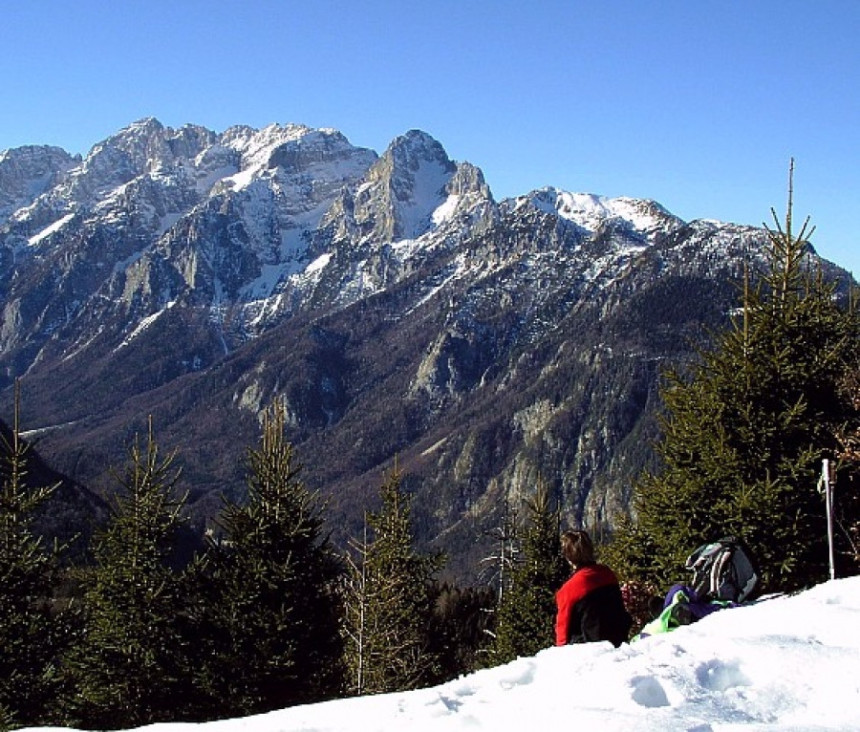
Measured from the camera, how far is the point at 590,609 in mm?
9492

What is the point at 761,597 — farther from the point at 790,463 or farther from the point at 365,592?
the point at 365,592

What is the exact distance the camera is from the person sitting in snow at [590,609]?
9430 millimetres

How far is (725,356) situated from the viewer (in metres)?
15.1

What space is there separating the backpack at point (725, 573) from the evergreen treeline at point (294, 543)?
5.82 ft

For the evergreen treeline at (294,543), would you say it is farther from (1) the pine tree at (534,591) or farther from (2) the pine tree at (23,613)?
(1) the pine tree at (534,591)

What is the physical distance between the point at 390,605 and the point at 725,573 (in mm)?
16959

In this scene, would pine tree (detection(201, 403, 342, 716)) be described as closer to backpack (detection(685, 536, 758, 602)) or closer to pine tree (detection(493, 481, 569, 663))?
pine tree (detection(493, 481, 569, 663))

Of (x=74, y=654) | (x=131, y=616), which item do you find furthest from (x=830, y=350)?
(x=74, y=654)

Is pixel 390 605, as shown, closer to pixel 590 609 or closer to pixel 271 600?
pixel 271 600

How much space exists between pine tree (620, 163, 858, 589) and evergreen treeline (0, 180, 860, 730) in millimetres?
33

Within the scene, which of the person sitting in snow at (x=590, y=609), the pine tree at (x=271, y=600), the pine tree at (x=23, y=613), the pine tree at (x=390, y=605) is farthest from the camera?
the pine tree at (x=390, y=605)

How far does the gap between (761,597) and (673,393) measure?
178 inches

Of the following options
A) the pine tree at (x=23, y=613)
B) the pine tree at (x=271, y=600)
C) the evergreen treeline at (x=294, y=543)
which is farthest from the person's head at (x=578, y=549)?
the pine tree at (x=23, y=613)

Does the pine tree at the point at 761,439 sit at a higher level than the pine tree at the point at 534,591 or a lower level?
higher
